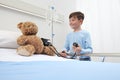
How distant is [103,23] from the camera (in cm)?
268

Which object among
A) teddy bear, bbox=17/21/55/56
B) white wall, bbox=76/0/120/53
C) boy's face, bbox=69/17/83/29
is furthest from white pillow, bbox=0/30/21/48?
white wall, bbox=76/0/120/53

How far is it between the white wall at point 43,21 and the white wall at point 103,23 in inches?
11.8

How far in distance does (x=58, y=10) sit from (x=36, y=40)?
51.4 inches

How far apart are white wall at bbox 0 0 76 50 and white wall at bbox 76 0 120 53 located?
0.98 ft

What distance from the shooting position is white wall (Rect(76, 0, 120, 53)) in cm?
259

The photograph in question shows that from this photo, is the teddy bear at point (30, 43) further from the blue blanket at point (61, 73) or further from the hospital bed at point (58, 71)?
the blue blanket at point (61, 73)

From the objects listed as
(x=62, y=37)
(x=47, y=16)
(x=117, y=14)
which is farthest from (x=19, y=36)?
(x=117, y=14)

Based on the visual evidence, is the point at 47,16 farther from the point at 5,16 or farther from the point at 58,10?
the point at 5,16

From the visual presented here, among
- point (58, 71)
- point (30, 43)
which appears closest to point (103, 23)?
point (30, 43)

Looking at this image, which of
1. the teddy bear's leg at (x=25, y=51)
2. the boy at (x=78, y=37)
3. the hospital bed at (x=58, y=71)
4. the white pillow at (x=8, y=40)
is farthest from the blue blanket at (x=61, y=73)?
the boy at (x=78, y=37)

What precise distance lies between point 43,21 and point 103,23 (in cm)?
88

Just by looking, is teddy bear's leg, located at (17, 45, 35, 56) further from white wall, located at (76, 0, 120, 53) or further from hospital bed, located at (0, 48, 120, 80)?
white wall, located at (76, 0, 120, 53)

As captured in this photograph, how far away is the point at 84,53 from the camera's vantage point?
1.77 m

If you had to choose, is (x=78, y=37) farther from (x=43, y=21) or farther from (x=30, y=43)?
(x=30, y=43)
